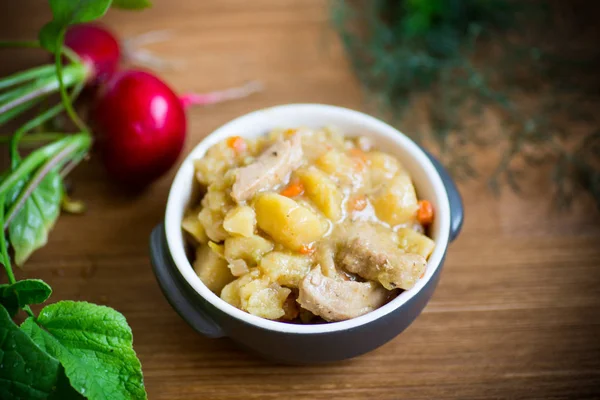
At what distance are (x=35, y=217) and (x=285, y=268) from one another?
0.90m

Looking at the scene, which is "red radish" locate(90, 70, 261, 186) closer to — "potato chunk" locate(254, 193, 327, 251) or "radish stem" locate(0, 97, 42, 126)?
"radish stem" locate(0, 97, 42, 126)

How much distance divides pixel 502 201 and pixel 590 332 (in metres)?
0.53

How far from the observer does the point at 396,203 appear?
171cm

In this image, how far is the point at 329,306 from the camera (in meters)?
1.54

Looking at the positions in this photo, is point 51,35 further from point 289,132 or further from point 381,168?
point 381,168

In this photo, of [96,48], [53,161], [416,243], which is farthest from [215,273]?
[96,48]

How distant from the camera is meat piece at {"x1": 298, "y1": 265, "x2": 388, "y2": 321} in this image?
1.54 meters

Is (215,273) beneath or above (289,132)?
beneath

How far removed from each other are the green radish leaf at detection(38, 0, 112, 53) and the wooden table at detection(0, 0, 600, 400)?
0.56 metres

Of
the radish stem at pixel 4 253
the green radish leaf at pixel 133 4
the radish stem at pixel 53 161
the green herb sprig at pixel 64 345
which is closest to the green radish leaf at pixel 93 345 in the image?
the green herb sprig at pixel 64 345

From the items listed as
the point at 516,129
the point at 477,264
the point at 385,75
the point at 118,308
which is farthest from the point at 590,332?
the point at 118,308

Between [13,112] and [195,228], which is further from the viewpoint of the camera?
[13,112]

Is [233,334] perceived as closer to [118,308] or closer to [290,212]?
[290,212]

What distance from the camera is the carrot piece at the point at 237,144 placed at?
1.87 m
